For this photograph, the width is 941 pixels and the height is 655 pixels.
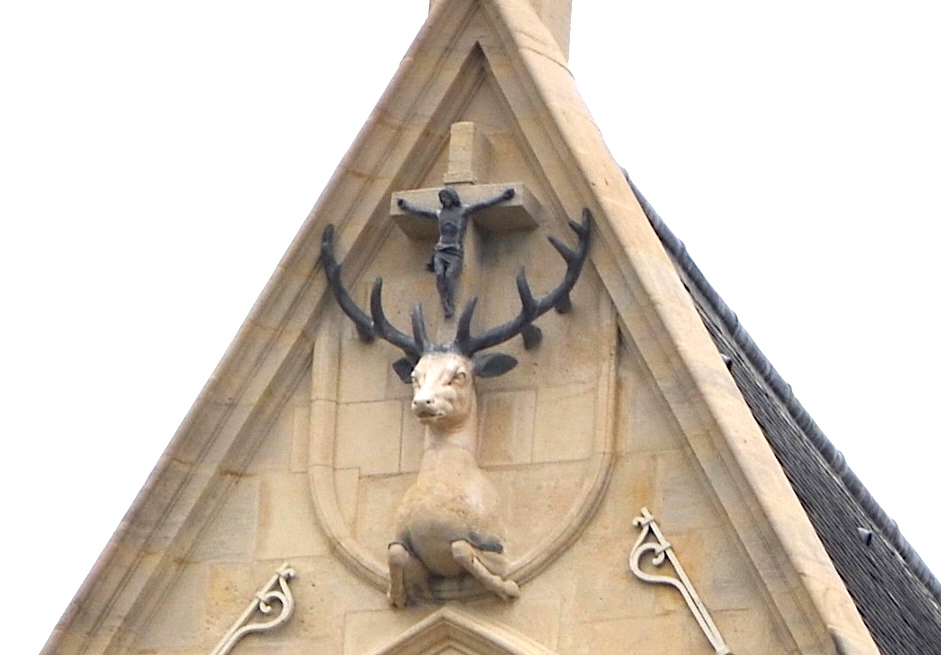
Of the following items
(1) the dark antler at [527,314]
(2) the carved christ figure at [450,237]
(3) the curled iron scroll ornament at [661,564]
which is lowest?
(3) the curled iron scroll ornament at [661,564]

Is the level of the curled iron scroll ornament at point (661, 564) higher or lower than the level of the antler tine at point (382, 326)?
lower

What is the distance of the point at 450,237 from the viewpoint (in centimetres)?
3706

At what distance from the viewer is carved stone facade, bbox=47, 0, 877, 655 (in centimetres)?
3553

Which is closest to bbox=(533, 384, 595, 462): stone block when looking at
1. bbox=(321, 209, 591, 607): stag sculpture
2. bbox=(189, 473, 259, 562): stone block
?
bbox=(321, 209, 591, 607): stag sculpture

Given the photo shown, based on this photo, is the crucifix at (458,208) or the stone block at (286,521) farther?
the crucifix at (458,208)

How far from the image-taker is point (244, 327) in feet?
123

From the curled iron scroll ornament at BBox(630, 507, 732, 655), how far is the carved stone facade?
5cm

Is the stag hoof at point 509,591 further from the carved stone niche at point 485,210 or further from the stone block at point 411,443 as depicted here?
the carved stone niche at point 485,210

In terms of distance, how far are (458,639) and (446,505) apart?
0.97 metres

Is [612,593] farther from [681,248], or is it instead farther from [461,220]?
[681,248]

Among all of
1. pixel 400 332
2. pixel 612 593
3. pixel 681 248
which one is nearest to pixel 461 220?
pixel 400 332

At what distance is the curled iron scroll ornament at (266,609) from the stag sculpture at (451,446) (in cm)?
87

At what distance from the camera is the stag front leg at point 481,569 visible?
3588cm

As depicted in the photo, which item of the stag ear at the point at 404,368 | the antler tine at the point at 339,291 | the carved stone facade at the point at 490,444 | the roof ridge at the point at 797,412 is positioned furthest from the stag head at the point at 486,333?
the roof ridge at the point at 797,412
